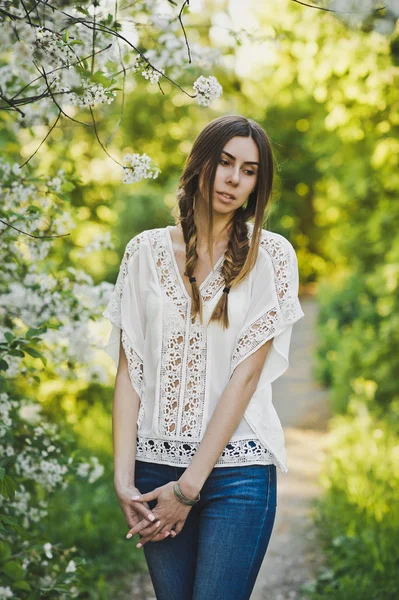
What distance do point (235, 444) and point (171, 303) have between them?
0.46 meters

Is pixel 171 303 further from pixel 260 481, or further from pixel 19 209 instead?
pixel 19 209

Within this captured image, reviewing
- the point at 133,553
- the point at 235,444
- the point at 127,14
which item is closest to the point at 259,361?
the point at 235,444

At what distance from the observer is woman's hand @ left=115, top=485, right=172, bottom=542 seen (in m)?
2.11

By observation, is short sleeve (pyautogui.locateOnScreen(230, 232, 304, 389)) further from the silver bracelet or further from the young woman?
the silver bracelet

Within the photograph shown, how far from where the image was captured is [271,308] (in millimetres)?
2184

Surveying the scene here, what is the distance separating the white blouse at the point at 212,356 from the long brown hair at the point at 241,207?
32mm

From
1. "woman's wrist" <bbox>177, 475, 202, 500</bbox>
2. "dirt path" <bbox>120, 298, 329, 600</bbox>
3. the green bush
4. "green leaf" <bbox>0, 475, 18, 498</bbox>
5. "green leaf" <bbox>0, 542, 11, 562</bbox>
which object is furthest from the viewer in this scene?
"dirt path" <bbox>120, 298, 329, 600</bbox>

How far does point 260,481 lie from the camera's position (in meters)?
2.12

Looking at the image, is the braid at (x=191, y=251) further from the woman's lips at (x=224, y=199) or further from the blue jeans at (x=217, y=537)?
the blue jeans at (x=217, y=537)

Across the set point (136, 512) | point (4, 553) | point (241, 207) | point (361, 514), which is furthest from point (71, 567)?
point (361, 514)

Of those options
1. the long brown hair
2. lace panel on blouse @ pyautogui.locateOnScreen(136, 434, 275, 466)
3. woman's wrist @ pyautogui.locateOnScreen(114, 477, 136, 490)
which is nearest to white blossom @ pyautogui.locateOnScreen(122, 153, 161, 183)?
the long brown hair

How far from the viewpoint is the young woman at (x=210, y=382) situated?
2.09 metres

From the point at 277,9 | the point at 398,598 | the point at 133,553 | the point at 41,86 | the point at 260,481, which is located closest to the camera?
the point at 260,481

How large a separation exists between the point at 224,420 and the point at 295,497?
4075mm
